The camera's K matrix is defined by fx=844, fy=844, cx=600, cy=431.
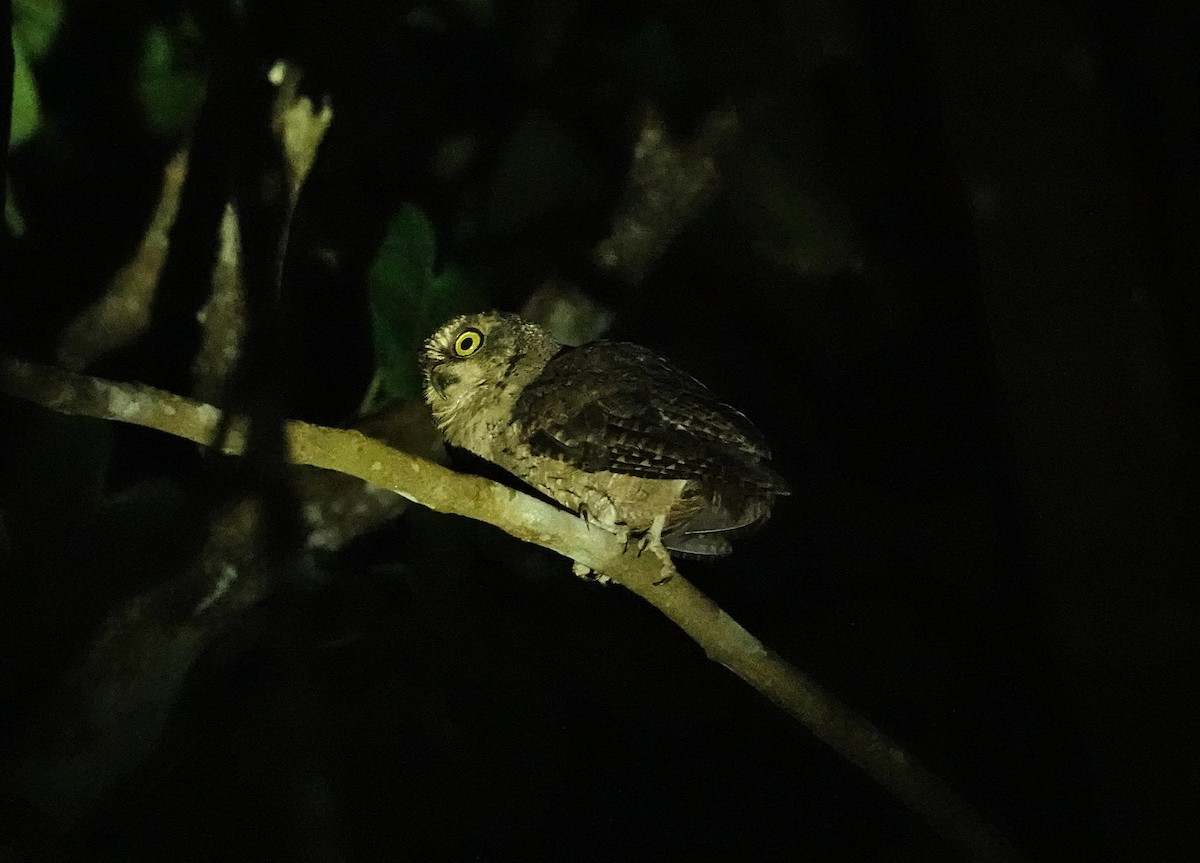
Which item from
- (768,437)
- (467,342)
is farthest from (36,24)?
(768,437)

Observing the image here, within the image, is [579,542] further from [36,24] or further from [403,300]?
[36,24]

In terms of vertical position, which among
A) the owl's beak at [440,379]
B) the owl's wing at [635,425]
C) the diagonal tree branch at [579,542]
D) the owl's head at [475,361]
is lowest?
the owl's beak at [440,379]

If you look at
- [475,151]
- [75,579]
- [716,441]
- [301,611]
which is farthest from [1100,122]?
[75,579]

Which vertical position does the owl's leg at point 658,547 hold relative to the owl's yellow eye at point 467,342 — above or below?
above

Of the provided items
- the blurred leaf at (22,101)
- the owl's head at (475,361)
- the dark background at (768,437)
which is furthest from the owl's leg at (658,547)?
the blurred leaf at (22,101)

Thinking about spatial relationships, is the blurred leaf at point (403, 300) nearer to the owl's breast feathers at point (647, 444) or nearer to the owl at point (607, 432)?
the owl at point (607, 432)

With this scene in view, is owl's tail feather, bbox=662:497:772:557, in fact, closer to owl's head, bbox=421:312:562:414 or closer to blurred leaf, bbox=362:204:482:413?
owl's head, bbox=421:312:562:414

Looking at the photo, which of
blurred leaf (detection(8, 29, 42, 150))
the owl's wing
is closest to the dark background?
blurred leaf (detection(8, 29, 42, 150))
